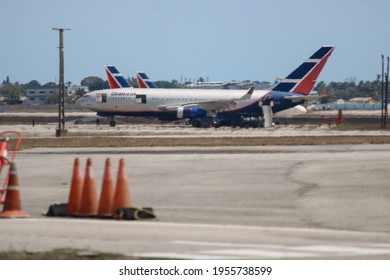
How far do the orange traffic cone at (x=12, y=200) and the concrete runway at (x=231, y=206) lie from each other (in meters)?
0.38

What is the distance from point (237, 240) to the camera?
13.9 m

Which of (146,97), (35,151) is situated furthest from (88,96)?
(35,151)

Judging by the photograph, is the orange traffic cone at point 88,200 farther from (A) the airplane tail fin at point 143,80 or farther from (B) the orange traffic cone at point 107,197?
(A) the airplane tail fin at point 143,80

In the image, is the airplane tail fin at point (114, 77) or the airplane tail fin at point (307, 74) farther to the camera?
the airplane tail fin at point (114, 77)

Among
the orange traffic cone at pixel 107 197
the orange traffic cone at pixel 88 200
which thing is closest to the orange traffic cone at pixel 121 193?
the orange traffic cone at pixel 107 197

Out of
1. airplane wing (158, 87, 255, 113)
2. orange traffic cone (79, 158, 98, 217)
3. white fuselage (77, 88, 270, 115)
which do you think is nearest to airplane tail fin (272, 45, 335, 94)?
white fuselage (77, 88, 270, 115)

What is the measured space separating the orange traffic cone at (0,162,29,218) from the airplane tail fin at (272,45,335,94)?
5923 cm

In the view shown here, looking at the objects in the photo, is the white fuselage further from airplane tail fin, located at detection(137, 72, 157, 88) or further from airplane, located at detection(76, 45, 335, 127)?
airplane tail fin, located at detection(137, 72, 157, 88)

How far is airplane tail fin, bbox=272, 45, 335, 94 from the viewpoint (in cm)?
7456

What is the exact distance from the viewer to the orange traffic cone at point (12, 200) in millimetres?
16375

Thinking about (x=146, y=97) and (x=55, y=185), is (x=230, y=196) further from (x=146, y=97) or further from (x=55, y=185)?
(x=146, y=97)

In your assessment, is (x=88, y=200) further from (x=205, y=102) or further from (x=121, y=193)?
(x=205, y=102)

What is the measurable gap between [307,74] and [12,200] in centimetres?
6017

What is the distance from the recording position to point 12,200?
1662 cm
